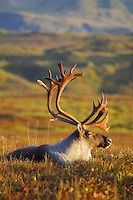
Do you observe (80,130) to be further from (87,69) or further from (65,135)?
(87,69)

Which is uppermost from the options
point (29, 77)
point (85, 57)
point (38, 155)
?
point (85, 57)

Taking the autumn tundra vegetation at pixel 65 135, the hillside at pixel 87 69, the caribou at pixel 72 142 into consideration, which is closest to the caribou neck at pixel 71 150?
the caribou at pixel 72 142

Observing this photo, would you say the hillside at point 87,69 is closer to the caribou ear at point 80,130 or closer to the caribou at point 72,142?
the caribou at point 72,142

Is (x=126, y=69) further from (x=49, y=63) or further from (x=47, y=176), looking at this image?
(x=47, y=176)

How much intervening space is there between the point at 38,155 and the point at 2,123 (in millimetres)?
43853

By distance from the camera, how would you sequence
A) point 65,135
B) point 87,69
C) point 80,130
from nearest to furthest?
1. point 80,130
2. point 65,135
3. point 87,69

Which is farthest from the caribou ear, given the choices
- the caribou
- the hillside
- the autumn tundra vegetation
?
the hillside

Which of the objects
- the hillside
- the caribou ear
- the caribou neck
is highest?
the hillside

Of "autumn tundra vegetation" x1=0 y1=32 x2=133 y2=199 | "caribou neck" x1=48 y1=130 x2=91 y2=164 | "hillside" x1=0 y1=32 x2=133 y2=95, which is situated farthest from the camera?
"hillside" x1=0 y1=32 x2=133 y2=95

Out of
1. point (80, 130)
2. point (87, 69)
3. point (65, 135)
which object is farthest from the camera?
point (87, 69)

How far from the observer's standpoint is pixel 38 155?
8.22 meters

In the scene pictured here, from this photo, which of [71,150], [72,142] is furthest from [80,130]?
[71,150]

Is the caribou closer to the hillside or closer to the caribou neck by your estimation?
the caribou neck

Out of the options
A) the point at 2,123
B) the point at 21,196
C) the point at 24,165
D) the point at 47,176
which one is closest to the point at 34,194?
the point at 21,196
